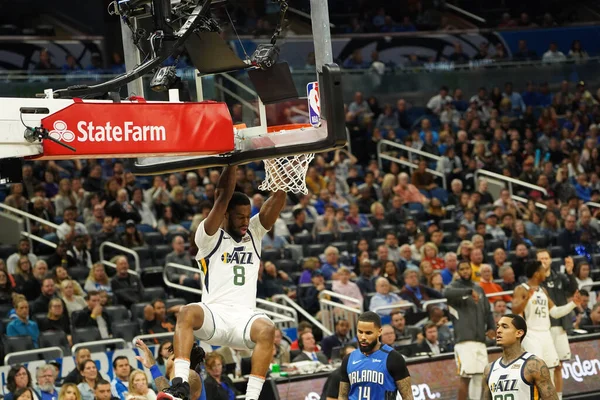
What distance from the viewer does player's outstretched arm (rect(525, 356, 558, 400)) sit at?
927 cm

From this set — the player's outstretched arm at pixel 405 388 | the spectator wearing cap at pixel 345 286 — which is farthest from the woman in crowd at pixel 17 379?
the spectator wearing cap at pixel 345 286

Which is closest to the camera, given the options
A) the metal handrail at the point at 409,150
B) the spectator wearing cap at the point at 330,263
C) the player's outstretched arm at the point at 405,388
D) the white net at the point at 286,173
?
the white net at the point at 286,173

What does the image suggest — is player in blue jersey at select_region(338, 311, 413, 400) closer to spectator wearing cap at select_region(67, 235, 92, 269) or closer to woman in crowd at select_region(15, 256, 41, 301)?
woman in crowd at select_region(15, 256, 41, 301)

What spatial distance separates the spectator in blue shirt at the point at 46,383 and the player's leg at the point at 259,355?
468cm

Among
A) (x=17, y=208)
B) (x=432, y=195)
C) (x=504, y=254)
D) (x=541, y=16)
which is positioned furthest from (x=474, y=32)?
(x=17, y=208)

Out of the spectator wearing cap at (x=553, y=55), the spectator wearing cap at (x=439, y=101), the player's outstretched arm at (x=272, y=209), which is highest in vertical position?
the spectator wearing cap at (x=553, y=55)

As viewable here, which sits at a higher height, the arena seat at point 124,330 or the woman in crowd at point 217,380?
the arena seat at point 124,330

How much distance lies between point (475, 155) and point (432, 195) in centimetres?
175

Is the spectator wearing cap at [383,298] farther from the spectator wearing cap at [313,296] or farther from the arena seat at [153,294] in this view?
the arena seat at [153,294]

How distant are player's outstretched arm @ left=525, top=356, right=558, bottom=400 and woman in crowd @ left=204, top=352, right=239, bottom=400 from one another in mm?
3134

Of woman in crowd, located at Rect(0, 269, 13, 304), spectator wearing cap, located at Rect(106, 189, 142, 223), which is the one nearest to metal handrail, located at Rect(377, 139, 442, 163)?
spectator wearing cap, located at Rect(106, 189, 142, 223)

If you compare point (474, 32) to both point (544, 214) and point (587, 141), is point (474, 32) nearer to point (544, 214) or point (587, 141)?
point (587, 141)

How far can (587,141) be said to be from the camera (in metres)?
23.0

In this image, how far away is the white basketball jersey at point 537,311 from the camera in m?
13.1
